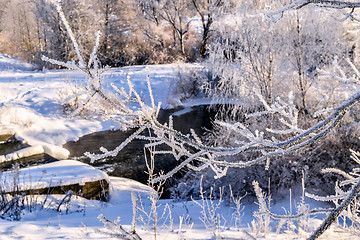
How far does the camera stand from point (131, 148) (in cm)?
976

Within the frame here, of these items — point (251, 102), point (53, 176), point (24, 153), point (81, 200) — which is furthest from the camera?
point (24, 153)

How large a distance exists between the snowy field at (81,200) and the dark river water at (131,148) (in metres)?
0.63

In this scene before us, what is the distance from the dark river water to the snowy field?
2.08ft

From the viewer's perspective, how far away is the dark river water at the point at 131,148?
26.9 ft

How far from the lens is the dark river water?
8.21 meters

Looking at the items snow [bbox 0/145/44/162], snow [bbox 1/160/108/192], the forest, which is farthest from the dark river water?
snow [bbox 0/145/44/162]

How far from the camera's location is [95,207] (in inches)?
217

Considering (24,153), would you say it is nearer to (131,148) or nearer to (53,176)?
(131,148)

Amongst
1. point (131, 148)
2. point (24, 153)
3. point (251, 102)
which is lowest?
point (131, 148)

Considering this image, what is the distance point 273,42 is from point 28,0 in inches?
878

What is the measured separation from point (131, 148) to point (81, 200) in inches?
166

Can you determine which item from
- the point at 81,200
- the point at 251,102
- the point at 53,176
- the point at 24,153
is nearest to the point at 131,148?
the point at 24,153

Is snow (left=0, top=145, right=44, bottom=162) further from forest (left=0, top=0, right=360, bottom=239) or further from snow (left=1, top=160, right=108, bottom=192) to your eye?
snow (left=1, top=160, right=108, bottom=192)

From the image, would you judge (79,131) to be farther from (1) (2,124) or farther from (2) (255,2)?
(2) (255,2)
